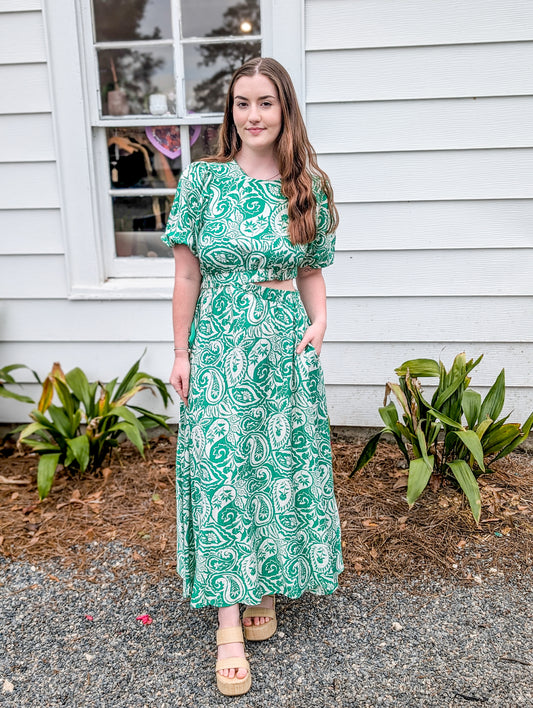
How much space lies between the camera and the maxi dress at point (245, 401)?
1980mm

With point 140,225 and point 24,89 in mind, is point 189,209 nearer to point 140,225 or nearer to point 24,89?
point 140,225

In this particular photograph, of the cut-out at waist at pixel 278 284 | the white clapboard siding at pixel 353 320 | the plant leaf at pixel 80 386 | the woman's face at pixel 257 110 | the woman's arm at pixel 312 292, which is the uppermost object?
the woman's face at pixel 257 110

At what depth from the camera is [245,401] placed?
2.00 metres

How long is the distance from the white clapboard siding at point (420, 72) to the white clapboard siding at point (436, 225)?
1.70 ft

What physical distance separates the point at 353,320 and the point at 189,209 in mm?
1649

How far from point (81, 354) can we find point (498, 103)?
252 cm

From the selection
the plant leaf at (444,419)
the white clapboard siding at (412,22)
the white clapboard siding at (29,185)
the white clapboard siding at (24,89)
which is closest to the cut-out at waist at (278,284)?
the plant leaf at (444,419)

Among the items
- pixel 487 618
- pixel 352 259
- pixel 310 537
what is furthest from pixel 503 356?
pixel 310 537

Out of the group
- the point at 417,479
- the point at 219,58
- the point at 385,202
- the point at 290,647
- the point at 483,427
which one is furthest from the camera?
the point at 219,58

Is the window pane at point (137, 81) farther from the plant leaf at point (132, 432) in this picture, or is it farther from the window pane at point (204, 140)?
the plant leaf at point (132, 432)

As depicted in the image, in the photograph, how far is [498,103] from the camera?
3.12 metres

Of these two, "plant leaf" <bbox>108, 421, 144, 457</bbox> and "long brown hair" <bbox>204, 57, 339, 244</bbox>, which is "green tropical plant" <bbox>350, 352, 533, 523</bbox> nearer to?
"plant leaf" <bbox>108, 421, 144, 457</bbox>

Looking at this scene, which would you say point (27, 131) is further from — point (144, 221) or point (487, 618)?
point (487, 618)

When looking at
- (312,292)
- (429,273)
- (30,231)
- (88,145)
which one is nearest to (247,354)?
(312,292)
